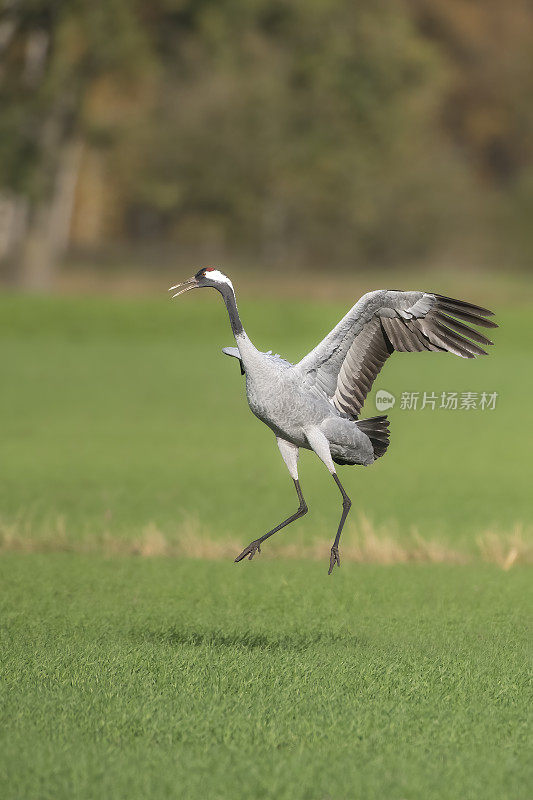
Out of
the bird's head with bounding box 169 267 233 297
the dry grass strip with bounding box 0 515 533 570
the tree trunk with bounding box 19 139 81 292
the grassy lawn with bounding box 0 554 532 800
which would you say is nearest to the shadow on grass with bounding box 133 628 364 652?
the grassy lawn with bounding box 0 554 532 800

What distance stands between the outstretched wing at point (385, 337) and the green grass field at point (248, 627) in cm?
136

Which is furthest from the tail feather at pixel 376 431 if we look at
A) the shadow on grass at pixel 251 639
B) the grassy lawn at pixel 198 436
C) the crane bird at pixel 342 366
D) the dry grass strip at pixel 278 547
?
the grassy lawn at pixel 198 436

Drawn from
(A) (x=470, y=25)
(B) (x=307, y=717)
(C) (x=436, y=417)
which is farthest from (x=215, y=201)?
(B) (x=307, y=717)

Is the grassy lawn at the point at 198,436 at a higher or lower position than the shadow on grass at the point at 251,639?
higher

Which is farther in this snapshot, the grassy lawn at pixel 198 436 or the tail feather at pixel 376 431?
the grassy lawn at pixel 198 436

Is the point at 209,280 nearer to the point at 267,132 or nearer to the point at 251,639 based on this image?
the point at 251,639

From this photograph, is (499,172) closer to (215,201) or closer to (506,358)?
(215,201)

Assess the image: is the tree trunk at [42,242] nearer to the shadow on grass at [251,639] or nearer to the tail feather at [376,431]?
the shadow on grass at [251,639]

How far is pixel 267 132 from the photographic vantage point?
137 ft

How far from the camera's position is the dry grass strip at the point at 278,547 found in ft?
32.5

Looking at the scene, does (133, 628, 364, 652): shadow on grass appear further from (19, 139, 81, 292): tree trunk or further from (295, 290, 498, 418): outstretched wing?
(19, 139, 81, 292): tree trunk

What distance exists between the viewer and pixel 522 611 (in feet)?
25.6

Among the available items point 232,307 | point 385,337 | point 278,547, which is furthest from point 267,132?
point 232,307

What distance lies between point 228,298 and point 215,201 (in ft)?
140
